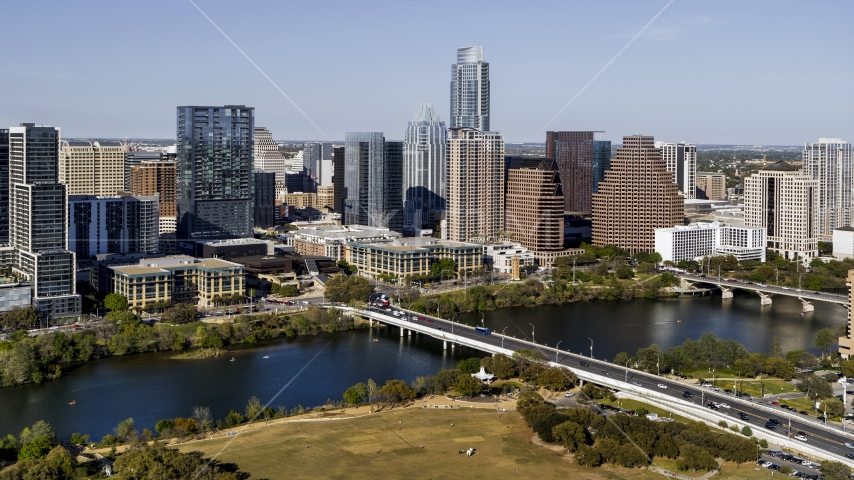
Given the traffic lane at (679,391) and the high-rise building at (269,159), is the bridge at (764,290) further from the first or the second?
the high-rise building at (269,159)

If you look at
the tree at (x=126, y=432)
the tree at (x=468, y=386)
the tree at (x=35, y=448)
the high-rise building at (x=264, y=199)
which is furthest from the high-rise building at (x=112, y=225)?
the tree at (x=35, y=448)

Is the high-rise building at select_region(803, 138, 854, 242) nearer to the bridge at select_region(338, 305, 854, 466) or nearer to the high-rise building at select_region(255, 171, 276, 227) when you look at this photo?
the bridge at select_region(338, 305, 854, 466)

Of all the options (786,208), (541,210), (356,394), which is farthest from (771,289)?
(356,394)

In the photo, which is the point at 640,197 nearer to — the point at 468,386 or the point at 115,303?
the point at 115,303

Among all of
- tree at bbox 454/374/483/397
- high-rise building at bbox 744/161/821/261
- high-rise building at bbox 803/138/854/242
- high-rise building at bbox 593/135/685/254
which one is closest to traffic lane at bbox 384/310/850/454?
tree at bbox 454/374/483/397

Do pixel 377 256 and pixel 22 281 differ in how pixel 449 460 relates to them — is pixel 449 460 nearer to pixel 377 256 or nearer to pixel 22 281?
pixel 22 281

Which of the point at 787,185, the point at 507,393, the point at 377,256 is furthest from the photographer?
the point at 787,185

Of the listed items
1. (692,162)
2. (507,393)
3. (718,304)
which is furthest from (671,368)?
(692,162)
